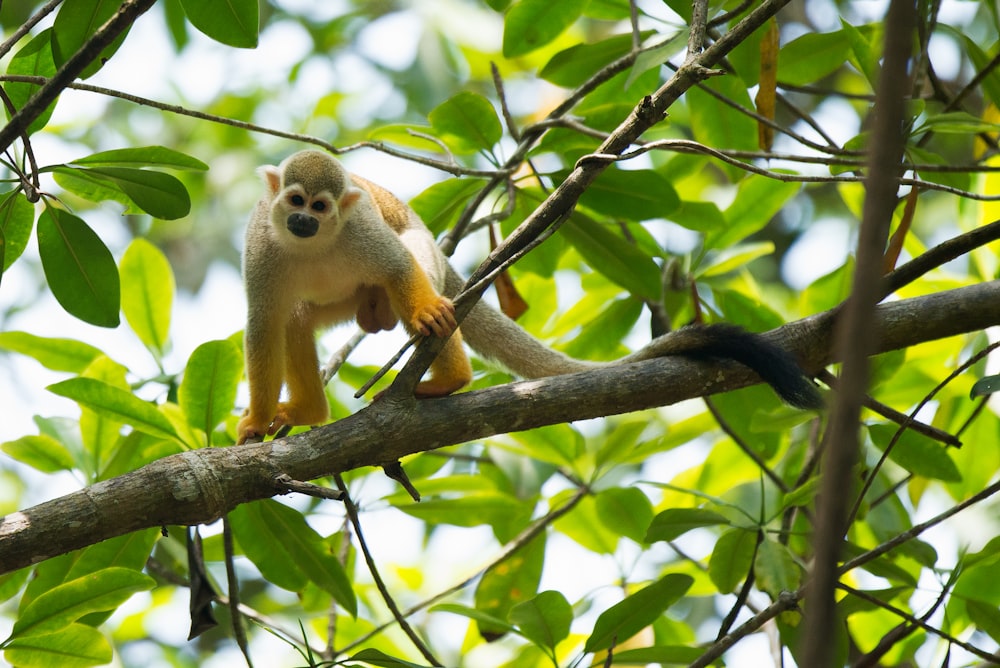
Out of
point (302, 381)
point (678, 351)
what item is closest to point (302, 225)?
point (302, 381)

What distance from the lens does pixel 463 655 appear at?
3697mm

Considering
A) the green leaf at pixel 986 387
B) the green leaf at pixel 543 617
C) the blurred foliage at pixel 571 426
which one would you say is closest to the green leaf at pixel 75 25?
the blurred foliage at pixel 571 426

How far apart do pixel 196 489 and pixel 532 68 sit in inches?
287

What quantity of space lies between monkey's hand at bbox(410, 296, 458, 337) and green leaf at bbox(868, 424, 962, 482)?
1.44 meters

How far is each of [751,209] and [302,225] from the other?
1817mm

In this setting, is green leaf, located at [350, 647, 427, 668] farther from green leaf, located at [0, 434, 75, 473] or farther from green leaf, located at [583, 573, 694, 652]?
green leaf, located at [0, 434, 75, 473]

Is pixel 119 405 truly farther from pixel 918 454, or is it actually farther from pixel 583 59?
pixel 918 454

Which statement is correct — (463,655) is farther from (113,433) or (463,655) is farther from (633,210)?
(633,210)

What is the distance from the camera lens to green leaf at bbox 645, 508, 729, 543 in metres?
2.95

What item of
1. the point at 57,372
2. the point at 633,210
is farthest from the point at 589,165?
the point at 57,372

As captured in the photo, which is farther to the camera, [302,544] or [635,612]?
[302,544]

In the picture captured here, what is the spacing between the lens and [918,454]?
10.4ft

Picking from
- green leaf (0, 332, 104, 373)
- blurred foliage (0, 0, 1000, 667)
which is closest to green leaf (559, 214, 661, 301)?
blurred foliage (0, 0, 1000, 667)

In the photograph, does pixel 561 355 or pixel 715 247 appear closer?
pixel 561 355
